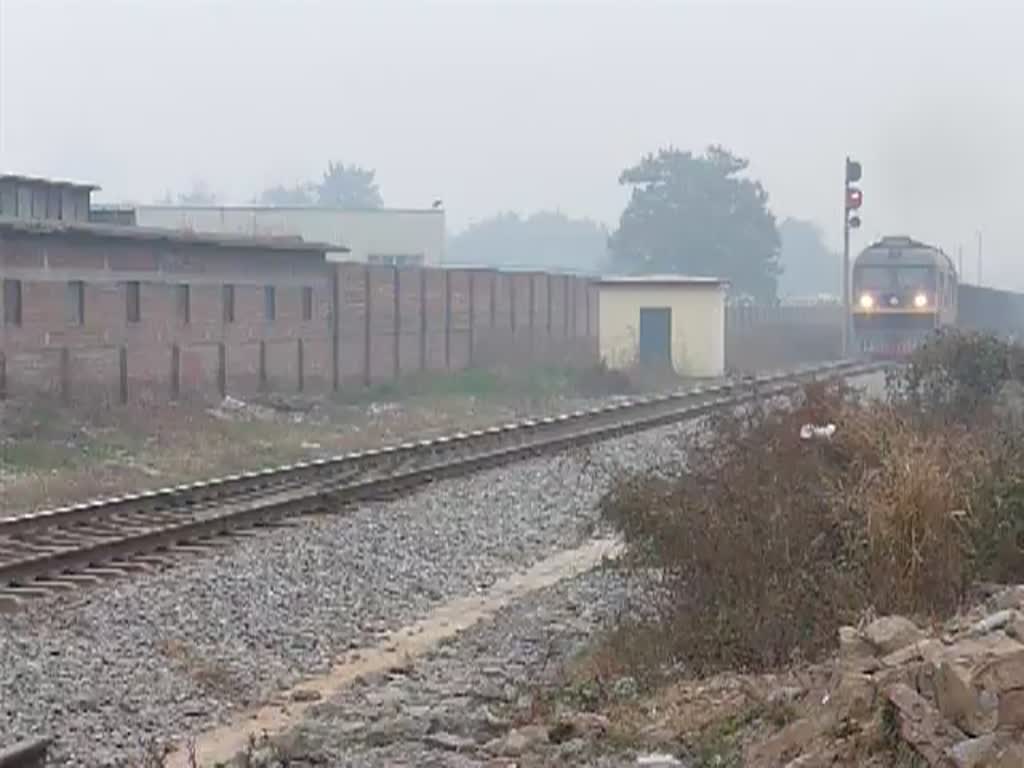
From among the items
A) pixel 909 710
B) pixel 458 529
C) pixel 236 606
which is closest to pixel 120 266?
pixel 458 529

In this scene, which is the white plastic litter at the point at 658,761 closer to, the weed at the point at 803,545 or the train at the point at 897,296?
the weed at the point at 803,545

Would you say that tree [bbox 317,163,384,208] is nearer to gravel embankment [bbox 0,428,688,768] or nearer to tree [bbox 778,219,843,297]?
tree [bbox 778,219,843,297]

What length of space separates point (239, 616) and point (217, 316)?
886 inches

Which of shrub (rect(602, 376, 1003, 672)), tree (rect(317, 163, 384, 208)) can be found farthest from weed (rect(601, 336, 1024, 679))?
tree (rect(317, 163, 384, 208))

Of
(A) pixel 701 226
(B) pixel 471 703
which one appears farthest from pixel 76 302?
(A) pixel 701 226

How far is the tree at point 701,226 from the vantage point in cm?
9000

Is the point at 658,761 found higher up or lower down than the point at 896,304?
lower down

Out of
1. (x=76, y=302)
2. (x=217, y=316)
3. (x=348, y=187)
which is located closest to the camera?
(x=76, y=302)

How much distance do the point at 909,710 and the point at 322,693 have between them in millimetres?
4833

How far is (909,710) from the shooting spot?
715 cm

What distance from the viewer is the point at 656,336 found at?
52156 millimetres

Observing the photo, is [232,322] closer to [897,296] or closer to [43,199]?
[43,199]

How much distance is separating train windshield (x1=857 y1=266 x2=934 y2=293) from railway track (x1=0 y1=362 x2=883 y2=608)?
22.0 metres

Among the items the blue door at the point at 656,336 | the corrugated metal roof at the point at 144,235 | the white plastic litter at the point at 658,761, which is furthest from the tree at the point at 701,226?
the white plastic litter at the point at 658,761
